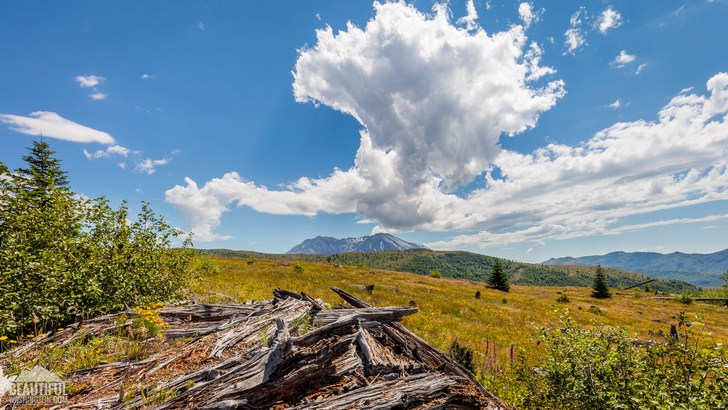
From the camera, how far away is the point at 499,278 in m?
62.7

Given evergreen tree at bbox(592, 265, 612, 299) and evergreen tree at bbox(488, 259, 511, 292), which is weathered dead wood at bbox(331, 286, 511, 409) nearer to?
evergreen tree at bbox(488, 259, 511, 292)

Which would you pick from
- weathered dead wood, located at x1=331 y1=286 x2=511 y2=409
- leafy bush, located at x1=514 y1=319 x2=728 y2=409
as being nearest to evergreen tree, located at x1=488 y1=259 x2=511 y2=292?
leafy bush, located at x1=514 y1=319 x2=728 y2=409

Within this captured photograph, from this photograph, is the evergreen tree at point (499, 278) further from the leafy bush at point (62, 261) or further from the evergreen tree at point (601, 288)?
the leafy bush at point (62, 261)

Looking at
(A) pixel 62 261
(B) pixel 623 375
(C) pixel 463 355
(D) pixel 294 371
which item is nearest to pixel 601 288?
(C) pixel 463 355

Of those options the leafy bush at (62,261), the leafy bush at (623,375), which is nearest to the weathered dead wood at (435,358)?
the leafy bush at (623,375)

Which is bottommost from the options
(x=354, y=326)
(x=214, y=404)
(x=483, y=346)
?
(x=483, y=346)

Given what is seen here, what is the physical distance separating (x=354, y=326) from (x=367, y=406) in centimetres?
213

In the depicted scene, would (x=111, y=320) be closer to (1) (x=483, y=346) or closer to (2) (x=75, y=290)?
(2) (x=75, y=290)

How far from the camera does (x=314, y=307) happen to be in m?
7.43

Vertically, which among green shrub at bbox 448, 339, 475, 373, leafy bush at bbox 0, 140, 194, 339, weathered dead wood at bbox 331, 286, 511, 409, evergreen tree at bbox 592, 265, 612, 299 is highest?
leafy bush at bbox 0, 140, 194, 339

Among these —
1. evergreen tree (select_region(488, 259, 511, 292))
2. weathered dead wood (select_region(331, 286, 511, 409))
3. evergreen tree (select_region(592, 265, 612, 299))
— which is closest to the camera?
weathered dead wood (select_region(331, 286, 511, 409))

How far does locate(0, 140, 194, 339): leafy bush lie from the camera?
6.59m

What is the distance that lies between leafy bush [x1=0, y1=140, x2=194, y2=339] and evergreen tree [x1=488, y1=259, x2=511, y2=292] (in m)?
63.8

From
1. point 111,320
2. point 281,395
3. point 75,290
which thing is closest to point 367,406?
point 281,395
